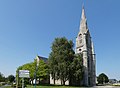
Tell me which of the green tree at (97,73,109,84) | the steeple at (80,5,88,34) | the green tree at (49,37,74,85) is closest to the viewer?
the green tree at (49,37,74,85)

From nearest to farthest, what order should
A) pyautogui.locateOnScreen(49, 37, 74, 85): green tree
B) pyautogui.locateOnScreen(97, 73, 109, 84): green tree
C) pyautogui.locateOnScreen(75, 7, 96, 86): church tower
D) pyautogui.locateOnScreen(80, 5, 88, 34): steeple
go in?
1. pyautogui.locateOnScreen(49, 37, 74, 85): green tree
2. pyautogui.locateOnScreen(75, 7, 96, 86): church tower
3. pyautogui.locateOnScreen(80, 5, 88, 34): steeple
4. pyautogui.locateOnScreen(97, 73, 109, 84): green tree

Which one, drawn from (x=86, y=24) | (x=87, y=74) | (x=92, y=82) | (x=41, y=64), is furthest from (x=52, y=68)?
(x=86, y=24)

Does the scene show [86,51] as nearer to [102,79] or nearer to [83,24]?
[83,24]

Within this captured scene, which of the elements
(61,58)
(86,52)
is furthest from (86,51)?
(61,58)

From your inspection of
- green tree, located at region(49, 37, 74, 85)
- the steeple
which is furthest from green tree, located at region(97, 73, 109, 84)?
green tree, located at region(49, 37, 74, 85)

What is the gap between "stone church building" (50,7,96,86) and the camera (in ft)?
224

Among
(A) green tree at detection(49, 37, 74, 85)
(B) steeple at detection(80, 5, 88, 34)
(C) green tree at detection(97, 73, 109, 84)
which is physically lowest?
(C) green tree at detection(97, 73, 109, 84)

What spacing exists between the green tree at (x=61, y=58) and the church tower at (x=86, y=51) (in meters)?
Answer: 11.2

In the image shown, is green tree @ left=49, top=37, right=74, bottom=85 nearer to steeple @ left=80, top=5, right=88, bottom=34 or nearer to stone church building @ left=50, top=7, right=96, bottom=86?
stone church building @ left=50, top=7, right=96, bottom=86

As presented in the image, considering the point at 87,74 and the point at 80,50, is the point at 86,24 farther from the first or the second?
the point at 87,74

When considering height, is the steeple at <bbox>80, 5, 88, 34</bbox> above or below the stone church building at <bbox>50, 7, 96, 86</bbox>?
above

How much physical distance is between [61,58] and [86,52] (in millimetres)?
16075

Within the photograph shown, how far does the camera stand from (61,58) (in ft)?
190

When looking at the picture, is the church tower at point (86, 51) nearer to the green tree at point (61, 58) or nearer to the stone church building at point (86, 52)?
the stone church building at point (86, 52)
